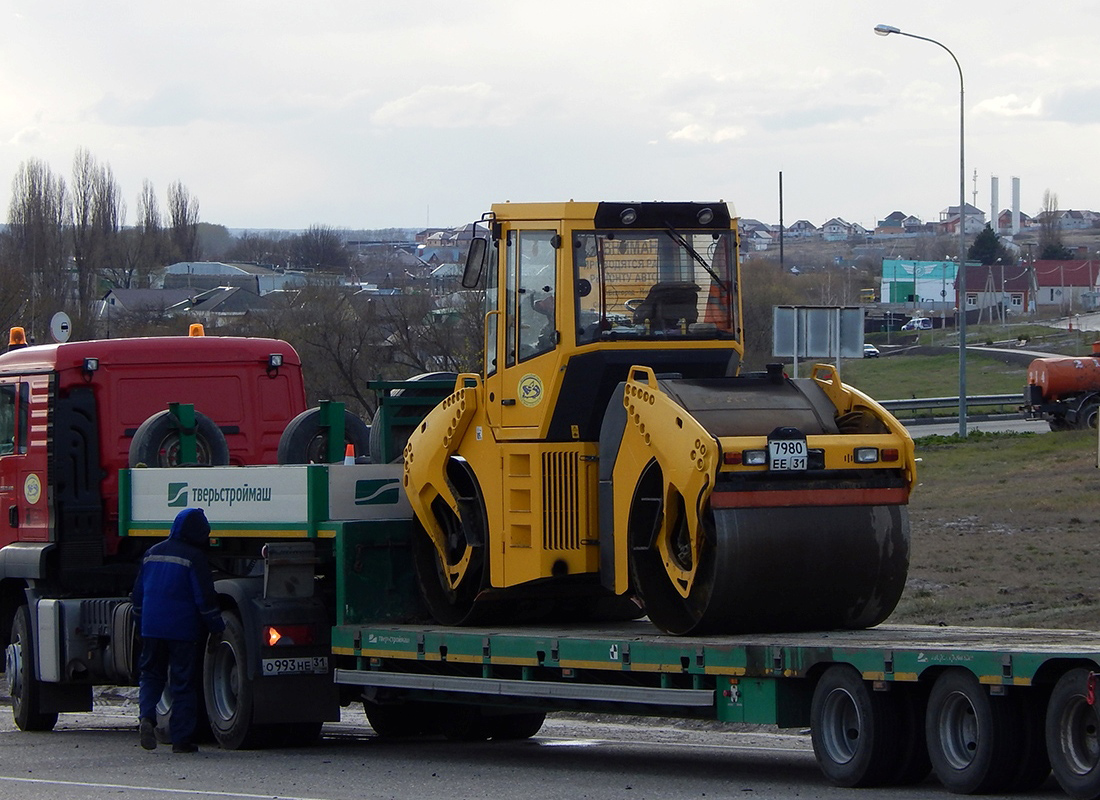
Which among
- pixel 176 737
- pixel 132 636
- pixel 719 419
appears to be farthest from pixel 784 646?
pixel 132 636

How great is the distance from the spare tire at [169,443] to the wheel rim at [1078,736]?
8063mm

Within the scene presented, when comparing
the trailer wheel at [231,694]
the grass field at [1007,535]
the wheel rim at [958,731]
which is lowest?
the grass field at [1007,535]

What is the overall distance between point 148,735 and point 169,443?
268 cm

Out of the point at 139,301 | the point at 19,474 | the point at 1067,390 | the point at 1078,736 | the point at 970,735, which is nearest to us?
the point at 1078,736

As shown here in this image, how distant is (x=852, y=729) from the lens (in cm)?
899

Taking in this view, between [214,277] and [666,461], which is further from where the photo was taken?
[214,277]

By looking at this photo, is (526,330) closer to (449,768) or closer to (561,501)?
(561,501)

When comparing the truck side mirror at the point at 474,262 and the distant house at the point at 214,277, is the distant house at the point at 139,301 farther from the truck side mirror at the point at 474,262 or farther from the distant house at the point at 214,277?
the truck side mirror at the point at 474,262

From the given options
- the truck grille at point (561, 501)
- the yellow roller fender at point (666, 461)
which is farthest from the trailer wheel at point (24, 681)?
the yellow roller fender at point (666, 461)

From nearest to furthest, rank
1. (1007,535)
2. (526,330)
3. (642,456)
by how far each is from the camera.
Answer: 1. (642,456)
2. (526,330)
3. (1007,535)

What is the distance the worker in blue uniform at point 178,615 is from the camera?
1207cm

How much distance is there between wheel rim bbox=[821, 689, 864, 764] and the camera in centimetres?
895

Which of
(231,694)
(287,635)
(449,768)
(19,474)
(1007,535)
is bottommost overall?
(1007,535)

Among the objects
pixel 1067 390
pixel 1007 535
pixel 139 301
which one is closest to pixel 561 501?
pixel 1007 535
